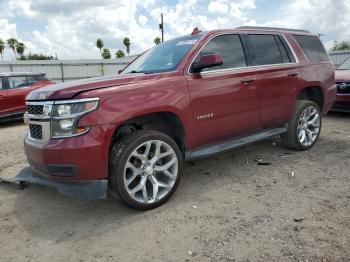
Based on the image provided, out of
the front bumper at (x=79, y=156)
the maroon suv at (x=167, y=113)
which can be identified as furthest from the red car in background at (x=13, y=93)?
the front bumper at (x=79, y=156)

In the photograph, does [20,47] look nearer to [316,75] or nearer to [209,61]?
[316,75]

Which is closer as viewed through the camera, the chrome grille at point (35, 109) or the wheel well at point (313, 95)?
the chrome grille at point (35, 109)

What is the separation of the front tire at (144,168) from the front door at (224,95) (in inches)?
20.1

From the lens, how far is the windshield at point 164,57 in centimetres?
423

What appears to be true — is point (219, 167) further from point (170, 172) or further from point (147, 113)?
point (147, 113)

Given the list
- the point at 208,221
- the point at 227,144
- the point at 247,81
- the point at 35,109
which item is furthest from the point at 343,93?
the point at 35,109

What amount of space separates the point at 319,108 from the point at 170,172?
3436 mm

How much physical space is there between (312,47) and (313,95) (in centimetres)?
82

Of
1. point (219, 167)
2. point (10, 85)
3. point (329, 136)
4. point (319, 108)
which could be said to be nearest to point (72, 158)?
point (219, 167)

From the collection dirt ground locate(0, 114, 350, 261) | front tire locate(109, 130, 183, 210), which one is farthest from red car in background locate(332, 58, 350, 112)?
front tire locate(109, 130, 183, 210)

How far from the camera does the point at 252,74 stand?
4680mm

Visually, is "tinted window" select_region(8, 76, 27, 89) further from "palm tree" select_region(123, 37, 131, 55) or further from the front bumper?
"palm tree" select_region(123, 37, 131, 55)

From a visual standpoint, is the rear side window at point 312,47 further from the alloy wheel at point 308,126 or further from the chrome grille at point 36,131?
the chrome grille at point 36,131

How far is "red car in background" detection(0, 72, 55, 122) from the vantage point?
400 inches
